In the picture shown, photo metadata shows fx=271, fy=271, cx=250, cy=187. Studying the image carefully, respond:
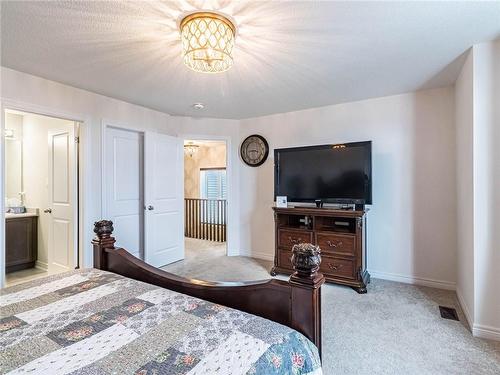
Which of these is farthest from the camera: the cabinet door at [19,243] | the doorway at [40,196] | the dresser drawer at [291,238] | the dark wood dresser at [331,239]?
the cabinet door at [19,243]

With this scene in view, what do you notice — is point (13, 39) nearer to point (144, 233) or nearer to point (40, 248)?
point (144, 233)

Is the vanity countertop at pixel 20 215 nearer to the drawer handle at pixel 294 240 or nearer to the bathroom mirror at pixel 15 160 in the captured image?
the bathroom mirror at pixel 15 160

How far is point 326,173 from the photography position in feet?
11.2

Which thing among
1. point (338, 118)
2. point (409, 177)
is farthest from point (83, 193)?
point (409, 177)

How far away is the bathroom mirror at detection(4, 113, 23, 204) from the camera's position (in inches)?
154

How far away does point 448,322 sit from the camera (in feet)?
7.66

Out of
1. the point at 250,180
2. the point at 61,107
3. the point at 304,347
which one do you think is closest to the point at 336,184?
the point at 250,180

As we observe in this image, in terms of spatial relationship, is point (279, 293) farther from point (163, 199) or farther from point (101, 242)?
point (163, 199)

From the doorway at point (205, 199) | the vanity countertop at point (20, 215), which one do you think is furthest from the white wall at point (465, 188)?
the vanity countertop at point (20, 215)

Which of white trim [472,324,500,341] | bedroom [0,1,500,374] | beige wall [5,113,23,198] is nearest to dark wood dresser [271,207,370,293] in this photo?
bedroom [0,1,500,374]

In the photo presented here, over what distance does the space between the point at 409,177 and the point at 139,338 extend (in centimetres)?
332

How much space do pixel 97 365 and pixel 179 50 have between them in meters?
2.15

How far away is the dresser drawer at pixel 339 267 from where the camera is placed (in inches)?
121

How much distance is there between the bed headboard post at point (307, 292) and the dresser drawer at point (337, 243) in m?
2.11
